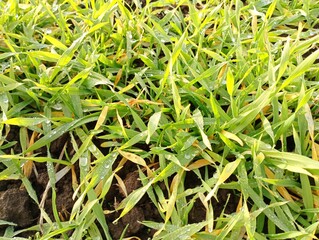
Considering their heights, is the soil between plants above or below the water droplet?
below

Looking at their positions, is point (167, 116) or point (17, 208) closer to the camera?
point (17, 208)

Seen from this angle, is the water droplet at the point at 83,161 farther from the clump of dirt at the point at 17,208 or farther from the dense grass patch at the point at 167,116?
the clump of dirt at the point at 17,208

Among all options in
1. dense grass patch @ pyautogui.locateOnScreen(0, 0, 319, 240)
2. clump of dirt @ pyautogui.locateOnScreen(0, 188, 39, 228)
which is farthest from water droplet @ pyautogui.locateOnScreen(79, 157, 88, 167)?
clump of dirt @ pyautogui.locateOnScreen(0, 188, 39, 228)

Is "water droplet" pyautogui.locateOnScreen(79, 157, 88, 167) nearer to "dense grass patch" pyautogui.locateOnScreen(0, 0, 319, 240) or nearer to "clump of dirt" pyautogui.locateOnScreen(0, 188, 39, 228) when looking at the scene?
"dense grass patch" pyautogui.locateOnScreen(0, 0, 319, 240)

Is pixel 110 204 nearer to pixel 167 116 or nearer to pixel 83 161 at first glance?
pixel 83 161

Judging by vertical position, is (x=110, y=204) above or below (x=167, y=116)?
below

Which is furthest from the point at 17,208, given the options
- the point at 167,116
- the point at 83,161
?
the point at 167,116

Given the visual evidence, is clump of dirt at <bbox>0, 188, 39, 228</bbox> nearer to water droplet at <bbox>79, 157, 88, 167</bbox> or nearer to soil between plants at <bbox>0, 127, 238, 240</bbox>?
soil between plants at <bbox>0, 127, 238, 240</bbox>

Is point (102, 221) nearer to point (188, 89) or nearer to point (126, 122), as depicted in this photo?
point (126, 122)

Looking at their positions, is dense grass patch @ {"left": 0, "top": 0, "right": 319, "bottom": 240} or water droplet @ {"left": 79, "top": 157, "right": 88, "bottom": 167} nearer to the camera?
dense grass patch @ {"left": 0, "top": 0, "right": 319, "bottom": 240}

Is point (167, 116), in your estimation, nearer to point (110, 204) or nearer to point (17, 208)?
point (110, 204)
